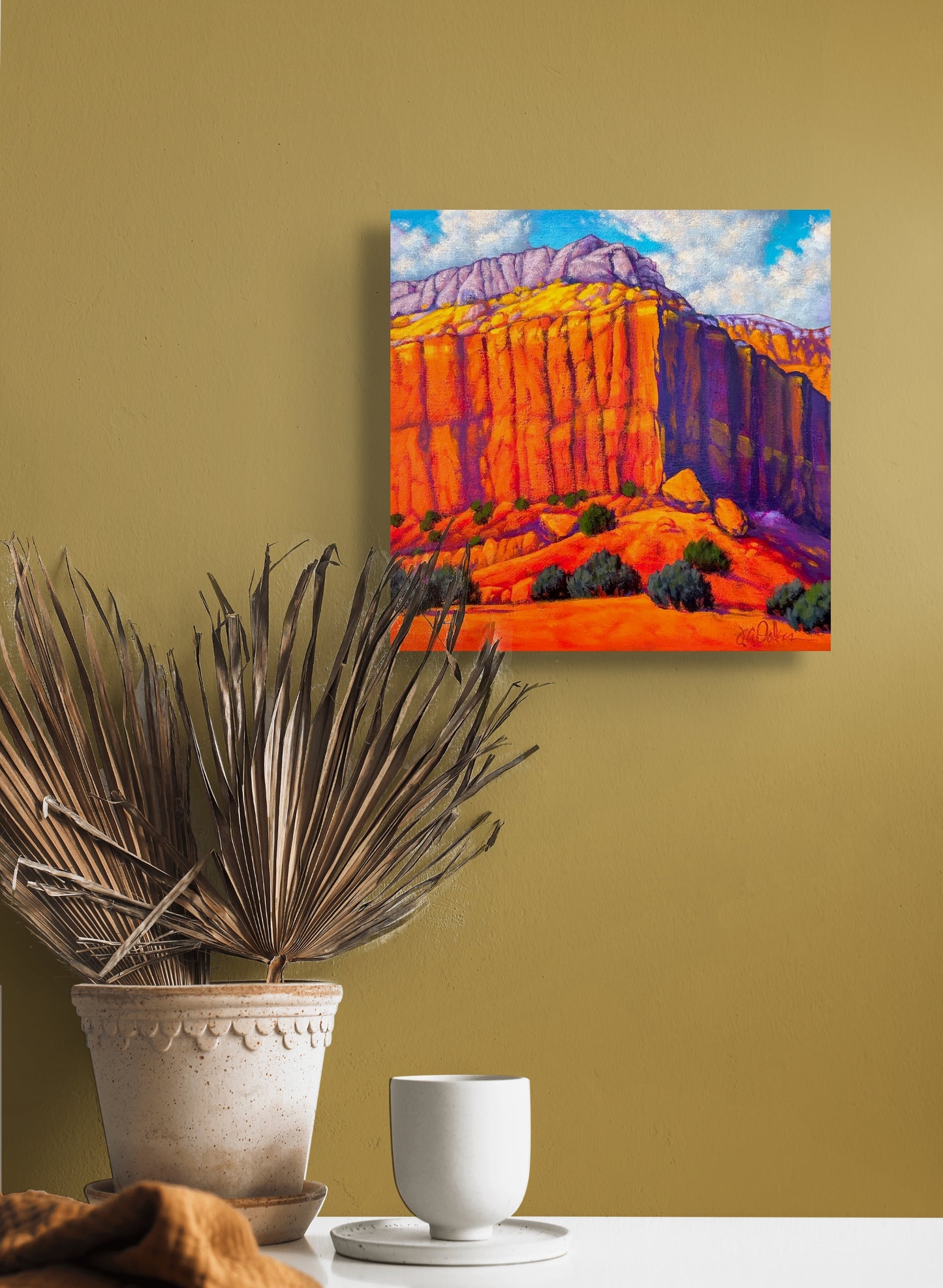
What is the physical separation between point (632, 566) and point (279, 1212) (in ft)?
2.65

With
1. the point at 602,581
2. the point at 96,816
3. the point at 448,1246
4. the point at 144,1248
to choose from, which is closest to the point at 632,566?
the point at 602,581

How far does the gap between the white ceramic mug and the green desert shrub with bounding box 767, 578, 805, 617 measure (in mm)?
693

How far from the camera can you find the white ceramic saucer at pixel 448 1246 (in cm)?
103

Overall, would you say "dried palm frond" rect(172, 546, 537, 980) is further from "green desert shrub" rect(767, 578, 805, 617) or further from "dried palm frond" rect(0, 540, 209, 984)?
"green desert shrub" rect(767, 578, 805, 617)

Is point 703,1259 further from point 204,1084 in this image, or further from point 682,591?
point 682,591

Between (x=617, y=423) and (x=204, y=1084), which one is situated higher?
(x=617, y=423)

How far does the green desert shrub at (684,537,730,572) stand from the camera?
152cm

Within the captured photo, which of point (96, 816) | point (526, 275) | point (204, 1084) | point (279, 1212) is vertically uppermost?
point (526, 275)

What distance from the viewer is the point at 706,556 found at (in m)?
1.53

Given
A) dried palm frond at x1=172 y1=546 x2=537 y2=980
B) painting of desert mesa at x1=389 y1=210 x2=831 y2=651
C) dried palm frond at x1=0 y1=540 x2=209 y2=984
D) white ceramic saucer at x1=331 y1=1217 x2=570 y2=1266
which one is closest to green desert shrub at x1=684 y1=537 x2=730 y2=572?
painting of desert mesa at x1=389 y1=210 x2=831 y2=651

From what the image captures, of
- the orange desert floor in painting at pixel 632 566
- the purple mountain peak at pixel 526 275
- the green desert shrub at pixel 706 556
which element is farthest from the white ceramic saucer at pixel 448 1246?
the purple mountain peak at pixel 526 275

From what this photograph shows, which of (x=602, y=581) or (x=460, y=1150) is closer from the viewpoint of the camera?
(x=460, y=1150)
